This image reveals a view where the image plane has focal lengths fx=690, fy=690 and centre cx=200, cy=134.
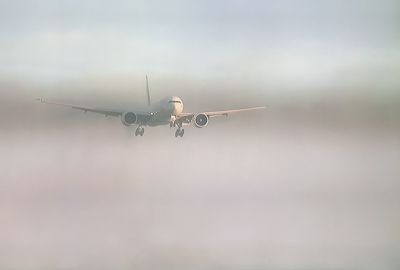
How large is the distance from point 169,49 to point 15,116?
4.37ft

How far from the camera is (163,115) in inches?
212

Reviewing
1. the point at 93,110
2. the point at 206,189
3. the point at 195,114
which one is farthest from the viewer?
the point at 206,189

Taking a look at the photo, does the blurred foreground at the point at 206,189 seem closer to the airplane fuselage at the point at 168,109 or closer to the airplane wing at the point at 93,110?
the airplane wing at the point at 93,110

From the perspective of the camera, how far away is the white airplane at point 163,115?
5340 mm

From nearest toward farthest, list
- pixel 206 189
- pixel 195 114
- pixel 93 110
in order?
pixel 93 110, pixel 195 114, pixel 206 189

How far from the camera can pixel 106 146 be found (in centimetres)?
552

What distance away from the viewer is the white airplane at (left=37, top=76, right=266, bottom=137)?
17.5 ft

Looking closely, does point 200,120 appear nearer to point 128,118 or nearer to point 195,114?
point 195,114

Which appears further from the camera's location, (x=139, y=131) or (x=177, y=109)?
(x=139, y=131)

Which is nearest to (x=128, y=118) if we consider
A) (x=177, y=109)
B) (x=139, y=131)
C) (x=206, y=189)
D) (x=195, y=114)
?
(x=139, y=131)

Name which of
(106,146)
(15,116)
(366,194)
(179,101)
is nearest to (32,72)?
(15,116)

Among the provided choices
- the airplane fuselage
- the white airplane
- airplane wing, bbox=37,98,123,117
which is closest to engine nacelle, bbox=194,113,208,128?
the white airplane

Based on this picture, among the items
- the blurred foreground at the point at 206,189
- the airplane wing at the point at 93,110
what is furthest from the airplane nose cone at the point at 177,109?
the airplane wing at the point at 93,110

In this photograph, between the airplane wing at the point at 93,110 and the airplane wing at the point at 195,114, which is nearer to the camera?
the airplane wing at the point at 93,110
